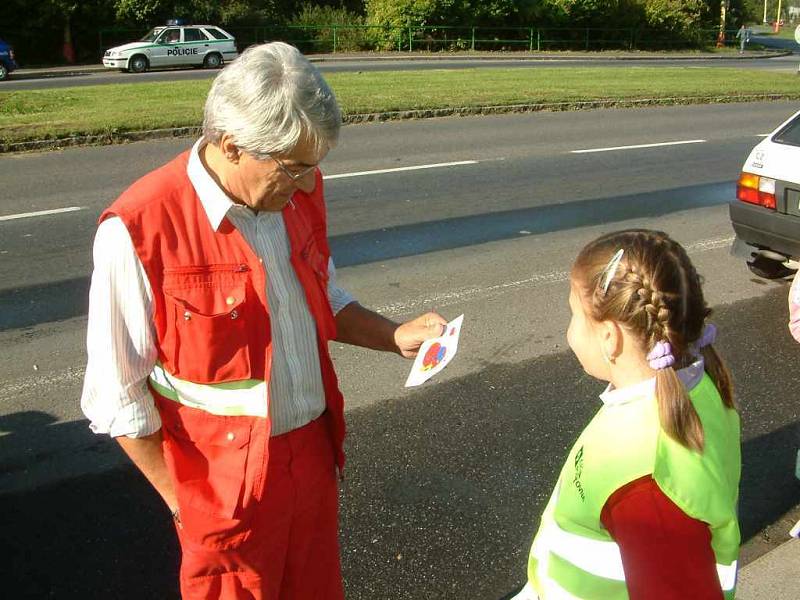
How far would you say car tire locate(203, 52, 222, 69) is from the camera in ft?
99.1

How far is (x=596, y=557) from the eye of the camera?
184cm

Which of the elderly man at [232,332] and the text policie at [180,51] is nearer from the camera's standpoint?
the elderly man at [232,332]

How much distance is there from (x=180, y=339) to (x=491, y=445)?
2.73 meters

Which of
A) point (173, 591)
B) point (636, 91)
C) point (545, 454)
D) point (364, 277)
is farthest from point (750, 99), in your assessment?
point (173, 591)

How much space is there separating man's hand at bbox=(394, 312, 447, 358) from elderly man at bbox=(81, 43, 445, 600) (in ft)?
1.13

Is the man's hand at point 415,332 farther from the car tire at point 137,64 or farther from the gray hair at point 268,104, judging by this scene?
the car tire at point 137,64

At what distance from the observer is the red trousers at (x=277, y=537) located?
2203 millimetres

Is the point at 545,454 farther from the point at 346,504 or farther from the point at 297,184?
the point at 297,184

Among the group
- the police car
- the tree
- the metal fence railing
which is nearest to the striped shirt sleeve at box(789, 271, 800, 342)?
the police car

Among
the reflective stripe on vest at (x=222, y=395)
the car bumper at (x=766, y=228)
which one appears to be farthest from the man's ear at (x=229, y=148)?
the car bumper at (x=766, y=228)

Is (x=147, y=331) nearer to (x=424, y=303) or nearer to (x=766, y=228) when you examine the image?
(x=424, y=303)

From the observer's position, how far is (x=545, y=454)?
446cm

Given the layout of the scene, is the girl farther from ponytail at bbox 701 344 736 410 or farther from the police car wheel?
the police car wheel

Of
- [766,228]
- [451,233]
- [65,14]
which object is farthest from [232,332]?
[65,14]
